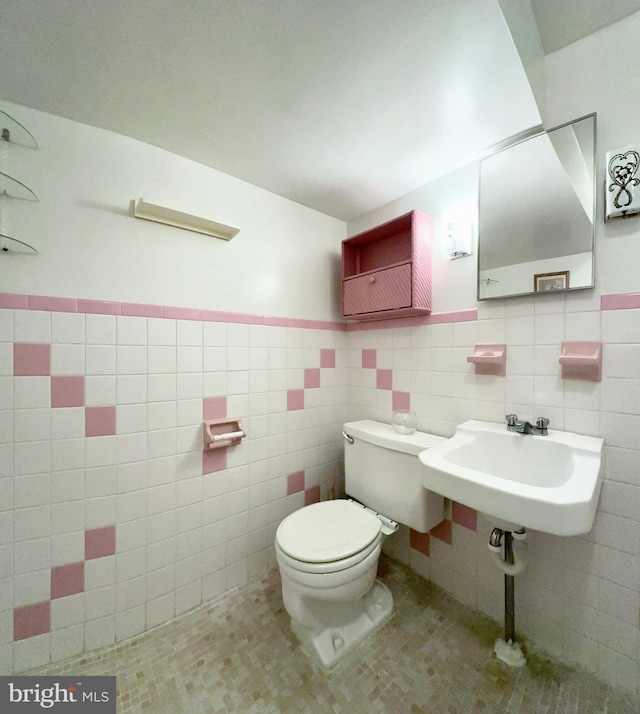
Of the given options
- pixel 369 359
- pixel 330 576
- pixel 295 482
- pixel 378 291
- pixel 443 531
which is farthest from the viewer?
pixel 369 359

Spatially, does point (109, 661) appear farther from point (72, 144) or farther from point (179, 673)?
point (72, 144)

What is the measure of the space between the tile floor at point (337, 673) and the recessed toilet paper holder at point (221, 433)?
0.74 metres

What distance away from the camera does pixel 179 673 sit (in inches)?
39.1

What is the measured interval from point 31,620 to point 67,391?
801mm

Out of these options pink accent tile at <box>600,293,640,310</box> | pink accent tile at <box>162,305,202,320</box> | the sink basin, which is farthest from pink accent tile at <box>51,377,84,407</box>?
pink accent tile at <box>600,293,640,310</box>

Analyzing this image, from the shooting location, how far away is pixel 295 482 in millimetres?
1604

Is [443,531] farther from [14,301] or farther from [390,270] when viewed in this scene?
[14,301]

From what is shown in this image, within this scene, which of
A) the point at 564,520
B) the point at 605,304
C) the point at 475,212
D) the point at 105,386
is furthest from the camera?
the point at 475,212

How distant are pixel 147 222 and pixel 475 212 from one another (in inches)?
57.2

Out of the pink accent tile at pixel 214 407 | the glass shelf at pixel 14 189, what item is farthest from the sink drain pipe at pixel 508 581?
the glass shelf at pixel 14 189

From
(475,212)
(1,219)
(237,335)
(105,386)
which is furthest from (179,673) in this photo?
(475,212)

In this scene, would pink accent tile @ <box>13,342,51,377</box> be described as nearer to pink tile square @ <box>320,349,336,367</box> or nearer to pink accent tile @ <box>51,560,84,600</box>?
pink accent tile @ <box>51,560,84,600</box>

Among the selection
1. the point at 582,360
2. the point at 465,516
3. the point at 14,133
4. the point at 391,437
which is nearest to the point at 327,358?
the point at 391,437

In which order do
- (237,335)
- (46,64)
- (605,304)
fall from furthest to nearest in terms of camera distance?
(237,335) → (605,304) → (46,64)
